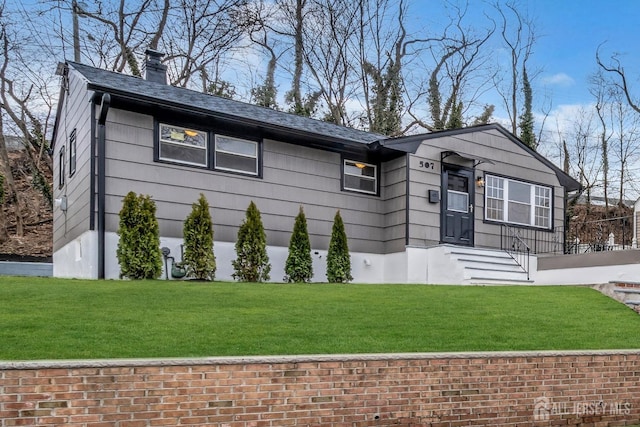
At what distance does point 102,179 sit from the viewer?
33.7 ft

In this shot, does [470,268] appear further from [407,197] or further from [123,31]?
[123,31]

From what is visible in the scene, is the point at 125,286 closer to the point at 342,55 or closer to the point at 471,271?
the point at 471,271

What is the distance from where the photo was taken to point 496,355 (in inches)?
226

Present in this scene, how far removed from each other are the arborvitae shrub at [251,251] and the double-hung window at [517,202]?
5812 millimetres

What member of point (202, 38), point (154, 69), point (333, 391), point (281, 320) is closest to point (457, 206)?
point (154, 69)

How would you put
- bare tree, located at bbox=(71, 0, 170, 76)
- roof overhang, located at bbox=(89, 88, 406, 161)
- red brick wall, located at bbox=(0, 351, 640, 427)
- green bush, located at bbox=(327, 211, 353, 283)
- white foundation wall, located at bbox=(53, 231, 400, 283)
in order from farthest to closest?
bare tree, located at bbox=(71, 0, 170, 76), green bush, located at bbox=(327, 211, 353, 283), roof overhang, located at bbox=(89, 88, 406, 161), white foundation wall, located at bbox=(53, 231, 400, 283), red brick wall, located at bbox=(0, 351, 640, 427)

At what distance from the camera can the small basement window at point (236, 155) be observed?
38.2 ft

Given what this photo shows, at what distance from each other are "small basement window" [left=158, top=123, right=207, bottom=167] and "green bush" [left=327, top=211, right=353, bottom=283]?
3012 mm

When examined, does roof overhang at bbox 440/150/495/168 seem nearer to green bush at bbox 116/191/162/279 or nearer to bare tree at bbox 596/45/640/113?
green bush at bbox 116/191/162/279

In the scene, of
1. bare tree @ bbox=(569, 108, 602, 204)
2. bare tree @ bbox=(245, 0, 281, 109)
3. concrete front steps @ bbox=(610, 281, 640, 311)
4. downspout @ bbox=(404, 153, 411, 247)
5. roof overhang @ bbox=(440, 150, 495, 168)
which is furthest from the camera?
bare tree @ bbox=(569, 108, 602, 204)

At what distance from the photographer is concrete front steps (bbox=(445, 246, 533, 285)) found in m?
11.9

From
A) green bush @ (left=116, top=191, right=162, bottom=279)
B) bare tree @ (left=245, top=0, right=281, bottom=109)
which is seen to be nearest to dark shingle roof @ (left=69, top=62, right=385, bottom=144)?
green bush @ (left=116, top=191, right=162, bottom=279)

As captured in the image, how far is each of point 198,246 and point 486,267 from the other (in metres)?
5.92

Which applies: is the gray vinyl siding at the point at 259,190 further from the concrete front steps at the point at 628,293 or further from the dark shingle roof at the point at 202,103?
the concrete front steps at the point at 628,293
